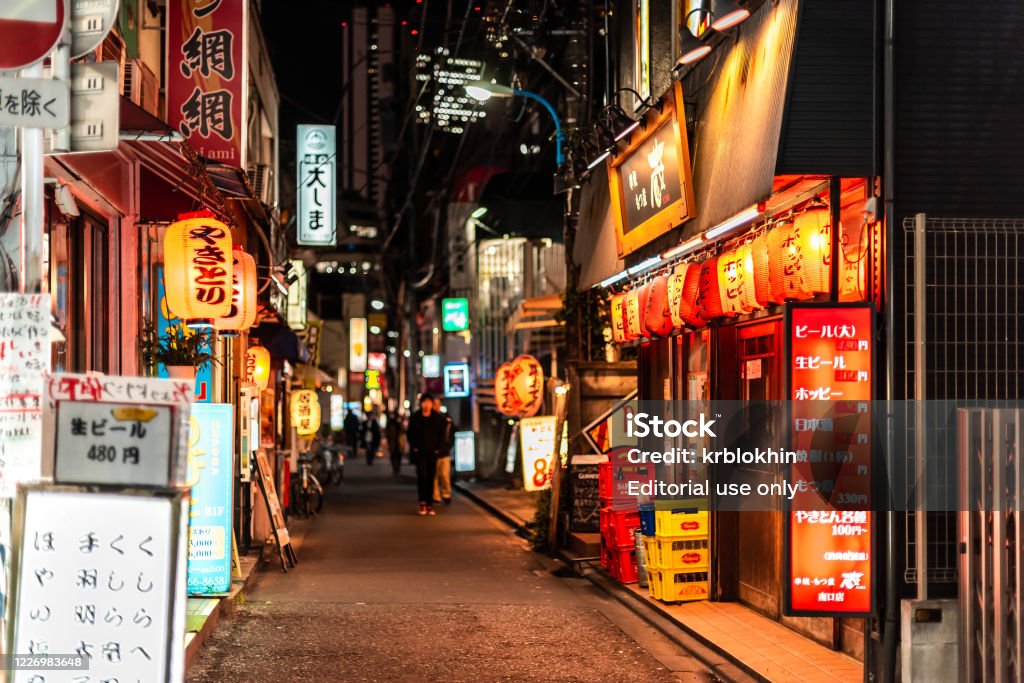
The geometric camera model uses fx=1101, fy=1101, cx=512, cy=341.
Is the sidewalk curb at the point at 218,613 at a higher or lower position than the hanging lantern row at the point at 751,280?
lower

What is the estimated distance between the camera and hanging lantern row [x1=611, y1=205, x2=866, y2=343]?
916cm

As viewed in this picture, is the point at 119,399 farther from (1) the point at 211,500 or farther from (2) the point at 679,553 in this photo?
(2) the point at 679,553

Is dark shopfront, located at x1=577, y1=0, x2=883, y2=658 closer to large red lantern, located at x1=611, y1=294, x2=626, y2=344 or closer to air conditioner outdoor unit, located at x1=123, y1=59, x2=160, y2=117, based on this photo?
large red lantern, located at x1=611, y1=294, x2=626, y2=344

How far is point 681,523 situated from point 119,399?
8.31 meters

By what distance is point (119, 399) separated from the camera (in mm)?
5242

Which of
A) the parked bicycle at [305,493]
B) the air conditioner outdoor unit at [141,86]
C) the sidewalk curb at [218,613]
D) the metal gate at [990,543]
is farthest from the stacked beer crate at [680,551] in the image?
the parked bicycle at [305,493]

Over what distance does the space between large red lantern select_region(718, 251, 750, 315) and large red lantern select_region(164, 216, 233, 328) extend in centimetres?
520

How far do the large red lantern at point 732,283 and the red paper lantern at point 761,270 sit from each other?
1.52 ft

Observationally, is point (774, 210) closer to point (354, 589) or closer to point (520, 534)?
point (354, 589)

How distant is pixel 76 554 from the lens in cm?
517

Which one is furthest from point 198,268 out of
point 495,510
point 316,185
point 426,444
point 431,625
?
point 495,510

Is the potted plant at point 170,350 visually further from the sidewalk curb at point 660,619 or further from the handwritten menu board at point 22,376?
the handwritten menu board at point 22,376

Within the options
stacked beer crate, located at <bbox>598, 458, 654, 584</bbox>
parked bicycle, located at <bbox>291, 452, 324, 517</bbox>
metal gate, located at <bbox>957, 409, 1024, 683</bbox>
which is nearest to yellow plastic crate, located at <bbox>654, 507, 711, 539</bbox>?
stacked beer crate, located at <bbox>598, 458, 654, 584</bbox>

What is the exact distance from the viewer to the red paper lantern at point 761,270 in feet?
33.0
